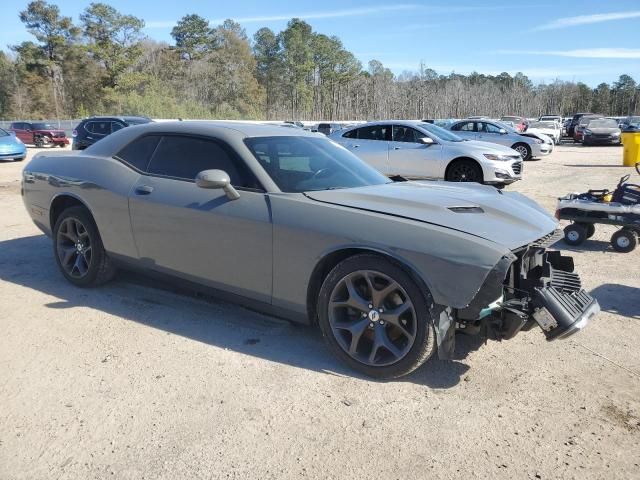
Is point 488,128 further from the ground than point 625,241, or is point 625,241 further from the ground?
point 488,128

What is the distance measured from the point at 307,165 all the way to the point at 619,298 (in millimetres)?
3000

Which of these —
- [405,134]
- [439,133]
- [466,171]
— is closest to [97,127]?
[405,134]

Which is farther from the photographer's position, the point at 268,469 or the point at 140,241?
the point at 140,241

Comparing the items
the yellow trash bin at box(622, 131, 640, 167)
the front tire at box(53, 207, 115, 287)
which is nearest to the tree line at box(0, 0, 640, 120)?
the yellow trash bin at box(622, 131, 640, 167)

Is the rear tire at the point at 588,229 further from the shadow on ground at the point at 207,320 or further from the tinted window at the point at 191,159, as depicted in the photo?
the tinted window at the point at 191,159

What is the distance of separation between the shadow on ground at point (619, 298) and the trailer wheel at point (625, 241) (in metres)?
1.46

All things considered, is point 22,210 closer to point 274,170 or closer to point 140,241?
point 140,241

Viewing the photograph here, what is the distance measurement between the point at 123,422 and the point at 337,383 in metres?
1.20

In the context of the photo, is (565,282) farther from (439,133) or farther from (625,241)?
(439,133)

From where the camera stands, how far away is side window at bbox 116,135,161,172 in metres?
4.40

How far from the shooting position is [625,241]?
6254 mm

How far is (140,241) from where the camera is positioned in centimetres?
427

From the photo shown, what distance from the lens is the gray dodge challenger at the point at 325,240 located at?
9.83 feet

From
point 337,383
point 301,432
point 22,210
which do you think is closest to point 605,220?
point 337,383
